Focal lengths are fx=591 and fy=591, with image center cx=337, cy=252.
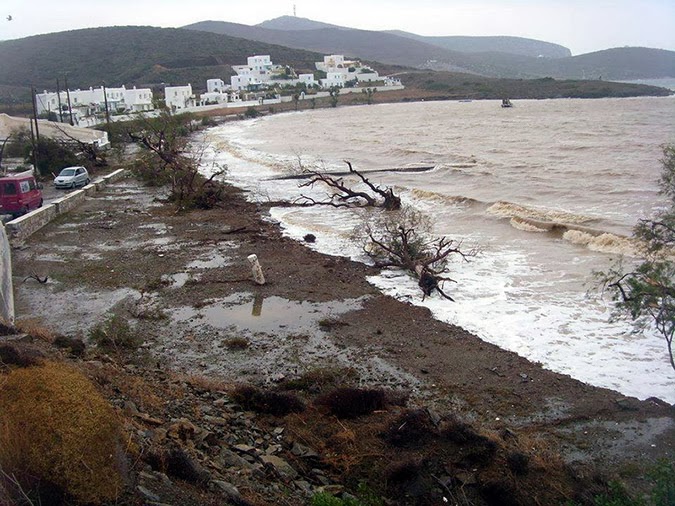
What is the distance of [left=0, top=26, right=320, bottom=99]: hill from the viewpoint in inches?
5645

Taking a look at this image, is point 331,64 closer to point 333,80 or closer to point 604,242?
point 333,80

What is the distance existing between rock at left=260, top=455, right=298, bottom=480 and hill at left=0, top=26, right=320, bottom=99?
454 ft

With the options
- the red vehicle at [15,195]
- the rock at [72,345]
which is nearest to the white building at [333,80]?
the red vehicle at [15,195]

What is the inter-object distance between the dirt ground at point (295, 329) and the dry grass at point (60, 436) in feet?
14.8

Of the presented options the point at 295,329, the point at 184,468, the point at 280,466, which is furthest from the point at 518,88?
the point at 184,468

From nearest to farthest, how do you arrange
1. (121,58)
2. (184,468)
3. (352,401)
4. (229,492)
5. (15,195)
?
(229,492), (184,468), (352,401), (15,195), (121,58)

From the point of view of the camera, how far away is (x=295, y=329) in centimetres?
1253

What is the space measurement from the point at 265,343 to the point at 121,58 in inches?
6747

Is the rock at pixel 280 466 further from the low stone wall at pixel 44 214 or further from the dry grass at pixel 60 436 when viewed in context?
the low stone wall at pixel 44 214

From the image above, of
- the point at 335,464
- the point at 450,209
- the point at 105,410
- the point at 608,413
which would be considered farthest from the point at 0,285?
the point at 450,209

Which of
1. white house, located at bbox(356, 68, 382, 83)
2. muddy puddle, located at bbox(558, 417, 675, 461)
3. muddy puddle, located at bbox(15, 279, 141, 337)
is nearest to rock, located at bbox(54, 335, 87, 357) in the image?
muddy puddle, located at bbox(15, 279, 141, 337)

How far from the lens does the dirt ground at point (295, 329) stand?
8.91 meters

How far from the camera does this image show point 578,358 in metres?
11.2

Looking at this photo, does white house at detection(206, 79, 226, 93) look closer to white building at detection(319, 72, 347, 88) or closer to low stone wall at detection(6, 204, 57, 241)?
white building at detection(319, 72, 347, 88)
